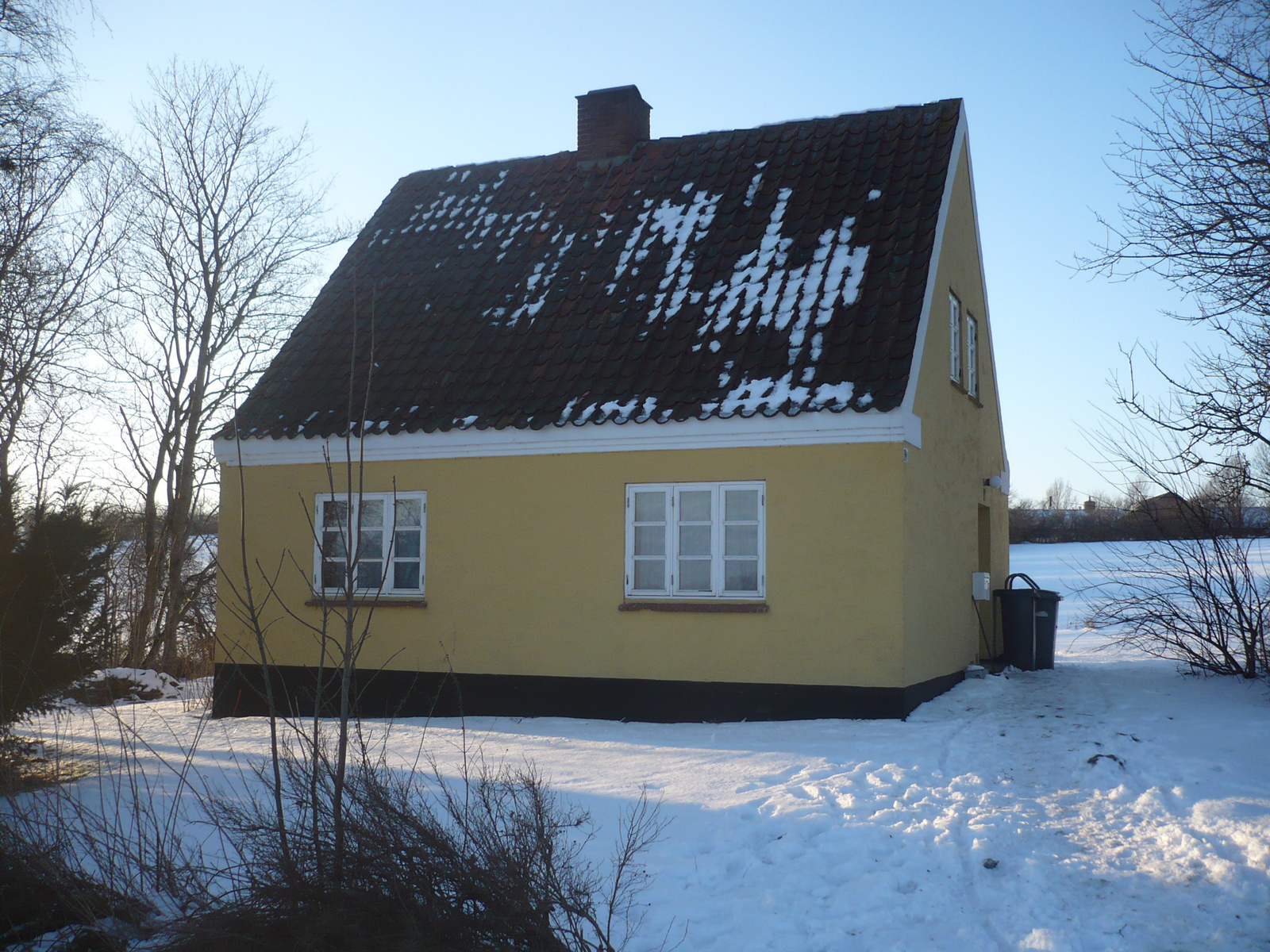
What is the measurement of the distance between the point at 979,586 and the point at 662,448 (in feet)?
17.7

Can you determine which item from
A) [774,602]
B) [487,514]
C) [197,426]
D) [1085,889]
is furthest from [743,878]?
[197,426]

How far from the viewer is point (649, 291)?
11977mm

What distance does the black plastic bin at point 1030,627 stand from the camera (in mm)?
13664

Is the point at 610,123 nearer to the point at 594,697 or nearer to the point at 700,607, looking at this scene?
the point at 700,607

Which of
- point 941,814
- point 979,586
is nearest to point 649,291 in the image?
point 979,586

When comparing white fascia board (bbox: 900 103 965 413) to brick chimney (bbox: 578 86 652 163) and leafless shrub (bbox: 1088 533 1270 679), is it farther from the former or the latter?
brick chimney (bbox: 578 86 652 163)

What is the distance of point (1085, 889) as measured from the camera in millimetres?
5566

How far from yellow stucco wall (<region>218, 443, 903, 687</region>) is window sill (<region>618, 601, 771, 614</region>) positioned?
0.07 m

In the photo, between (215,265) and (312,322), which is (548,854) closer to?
(312,322)

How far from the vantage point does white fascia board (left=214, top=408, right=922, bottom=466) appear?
9.66m

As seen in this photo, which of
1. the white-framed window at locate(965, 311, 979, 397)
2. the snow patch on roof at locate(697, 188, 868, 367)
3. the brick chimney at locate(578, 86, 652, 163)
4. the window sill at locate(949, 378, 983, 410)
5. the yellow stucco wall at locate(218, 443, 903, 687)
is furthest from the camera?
the brick chimney at locate(578, 86, 652, 163)

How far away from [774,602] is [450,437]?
413cm

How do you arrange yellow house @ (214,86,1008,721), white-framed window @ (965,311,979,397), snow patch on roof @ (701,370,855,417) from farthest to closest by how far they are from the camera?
white-framed window @ (965,311,979,397), yellow house @ (214,86,1008,721), snow patch on roof @ (701,370,855,417)

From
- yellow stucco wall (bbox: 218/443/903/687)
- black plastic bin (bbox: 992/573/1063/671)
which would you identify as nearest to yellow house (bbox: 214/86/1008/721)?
yellow stucco wall (bbox: 218/443/903/687)
